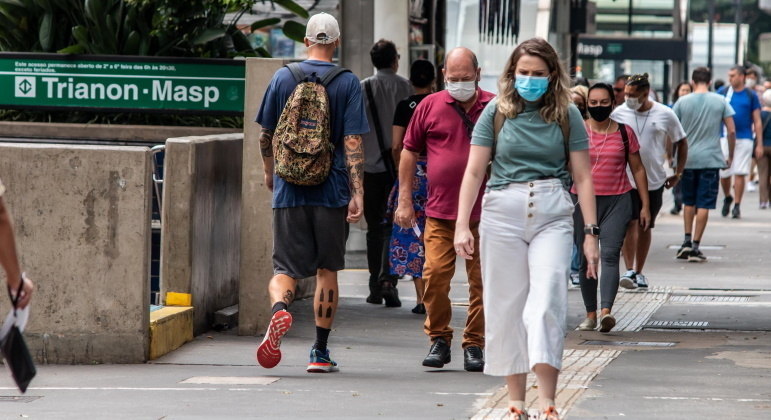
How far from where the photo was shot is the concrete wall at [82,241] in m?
8.16

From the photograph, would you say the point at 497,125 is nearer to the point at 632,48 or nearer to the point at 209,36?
the point at 209,36

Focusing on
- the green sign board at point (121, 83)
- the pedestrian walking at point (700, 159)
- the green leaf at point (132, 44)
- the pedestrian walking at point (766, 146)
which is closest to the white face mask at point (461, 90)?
the green sign board at point (121, 83)

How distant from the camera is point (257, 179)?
9195 millimetres

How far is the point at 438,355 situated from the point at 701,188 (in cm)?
791

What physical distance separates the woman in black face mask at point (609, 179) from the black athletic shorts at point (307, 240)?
2.69 meters

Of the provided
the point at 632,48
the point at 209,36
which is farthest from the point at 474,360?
the point at 632,48

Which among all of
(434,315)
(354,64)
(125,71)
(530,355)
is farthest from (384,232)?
(530,355)

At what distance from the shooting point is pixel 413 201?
33.0 ft

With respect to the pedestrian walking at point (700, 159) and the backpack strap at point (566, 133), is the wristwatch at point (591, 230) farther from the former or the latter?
the pedestrian walking at point (700, 159)

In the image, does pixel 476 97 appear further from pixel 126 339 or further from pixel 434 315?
pixel 126 339

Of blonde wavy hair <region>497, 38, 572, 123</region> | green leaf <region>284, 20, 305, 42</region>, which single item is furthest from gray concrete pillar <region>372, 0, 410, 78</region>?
blonde wavy hair <region>497, 38, 572, 123</region>

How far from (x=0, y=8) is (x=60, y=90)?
3.72 feet

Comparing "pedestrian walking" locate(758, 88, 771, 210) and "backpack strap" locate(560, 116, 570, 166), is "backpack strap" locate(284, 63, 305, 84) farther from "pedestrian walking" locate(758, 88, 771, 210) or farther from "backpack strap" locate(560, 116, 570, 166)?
"pedestrian walking" locate(758, 88, 771, 210)

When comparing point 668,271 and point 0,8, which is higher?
point 0,8
